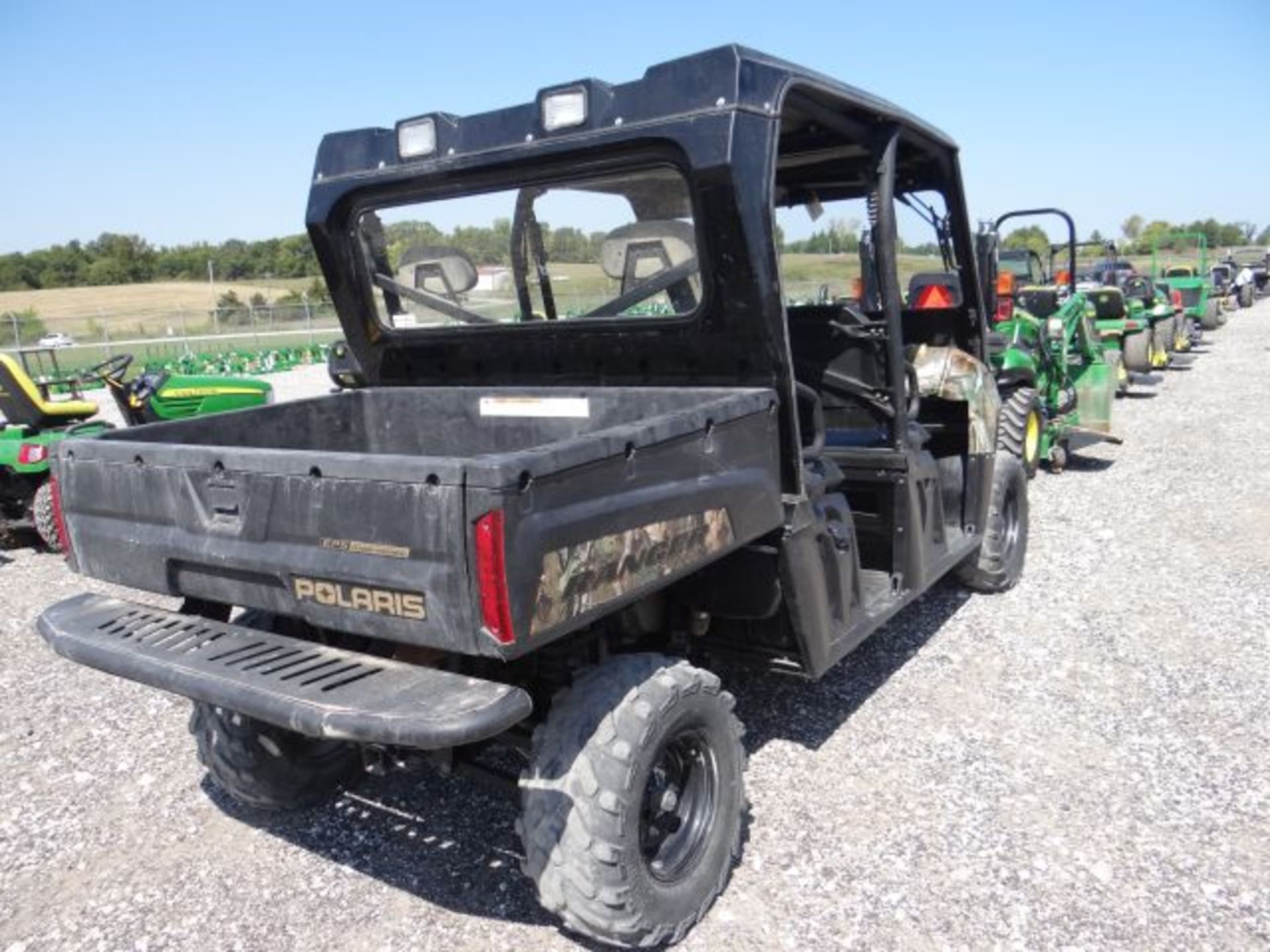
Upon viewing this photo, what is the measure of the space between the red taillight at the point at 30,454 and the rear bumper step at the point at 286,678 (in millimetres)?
5119

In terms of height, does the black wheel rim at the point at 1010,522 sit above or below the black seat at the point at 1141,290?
below

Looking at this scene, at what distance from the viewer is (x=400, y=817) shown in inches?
139

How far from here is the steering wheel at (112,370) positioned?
8.53 metres

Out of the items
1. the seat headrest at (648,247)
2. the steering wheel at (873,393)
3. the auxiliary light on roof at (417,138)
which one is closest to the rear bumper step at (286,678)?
the seat headrest at (648,247)

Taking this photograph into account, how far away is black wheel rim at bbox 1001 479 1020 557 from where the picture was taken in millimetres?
5609

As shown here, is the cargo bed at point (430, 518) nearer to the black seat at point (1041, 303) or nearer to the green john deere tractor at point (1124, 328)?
the black seat at point (1041, 303)

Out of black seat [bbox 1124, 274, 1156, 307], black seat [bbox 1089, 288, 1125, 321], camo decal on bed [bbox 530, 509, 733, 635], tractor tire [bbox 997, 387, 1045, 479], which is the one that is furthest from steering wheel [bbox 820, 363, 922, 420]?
black seat [bbox 1124, 274, 1156, 307]

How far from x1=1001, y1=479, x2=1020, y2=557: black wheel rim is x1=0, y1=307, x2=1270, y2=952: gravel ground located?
0.36 meters

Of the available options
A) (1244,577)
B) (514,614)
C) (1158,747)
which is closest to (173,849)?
(514,614)

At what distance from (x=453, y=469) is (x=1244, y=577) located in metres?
5.31

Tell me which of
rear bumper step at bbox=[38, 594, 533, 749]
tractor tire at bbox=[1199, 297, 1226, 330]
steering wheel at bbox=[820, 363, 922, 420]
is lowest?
tractor tire at bbox=[1199, 297, 1226, 330]

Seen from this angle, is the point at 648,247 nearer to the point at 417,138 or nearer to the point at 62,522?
the point at 417,138

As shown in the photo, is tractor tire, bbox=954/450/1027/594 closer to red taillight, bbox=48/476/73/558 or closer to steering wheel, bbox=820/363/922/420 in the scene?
steering wheel, bbox=820/363/922/420

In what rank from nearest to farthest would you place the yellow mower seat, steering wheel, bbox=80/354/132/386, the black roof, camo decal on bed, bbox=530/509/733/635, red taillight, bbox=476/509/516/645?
red taillight, bbox=476/509/516/645 < camo decal on bed, bbox=530/509/733/635 < the black roof < the yellow mower seat < steering wheel, bbox=80/354/132/386
